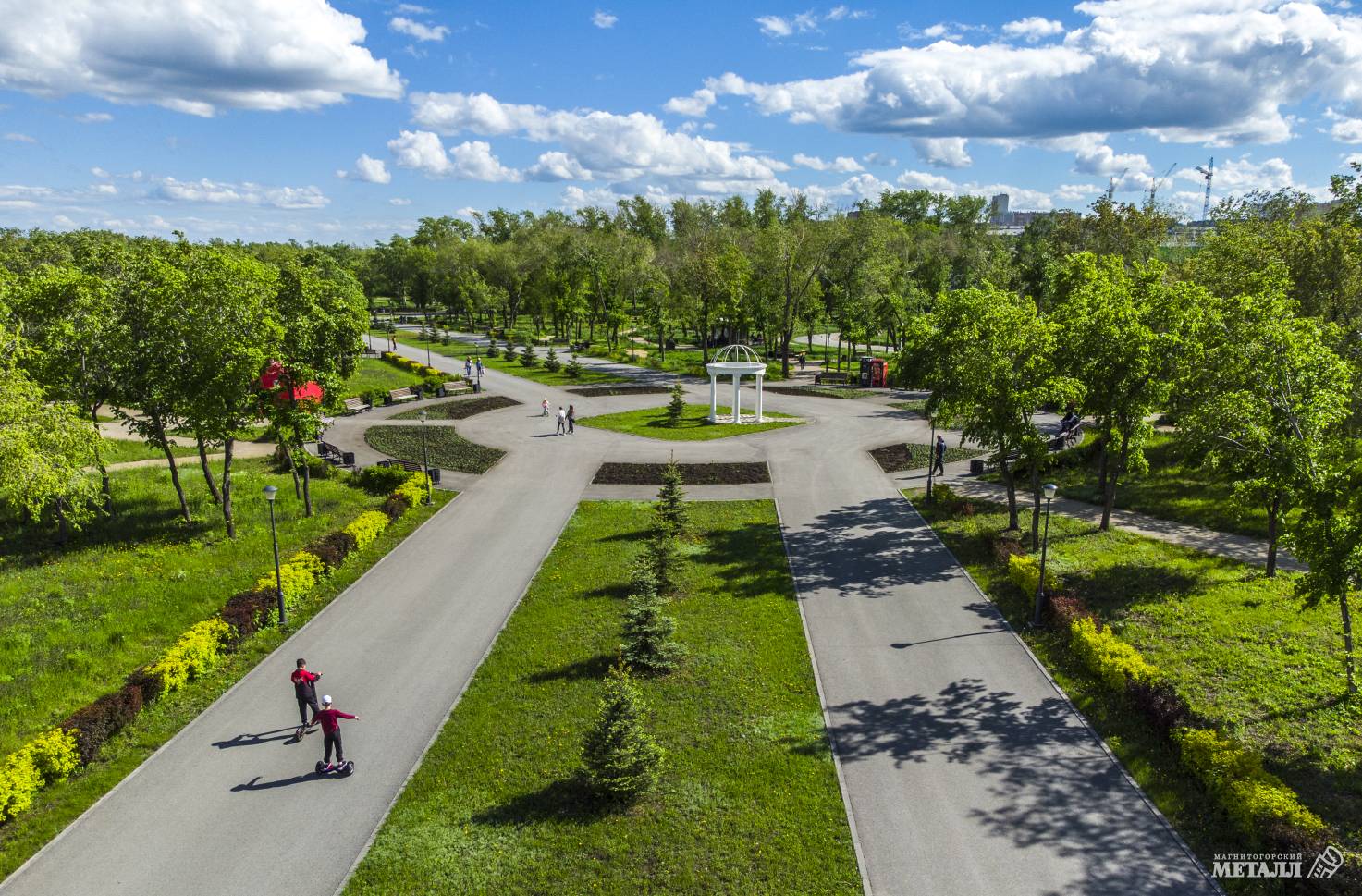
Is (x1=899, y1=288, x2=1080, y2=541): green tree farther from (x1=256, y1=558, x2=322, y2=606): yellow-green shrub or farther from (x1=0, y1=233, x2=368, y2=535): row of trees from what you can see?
(x1=0, y1=233, x2=368, y2=535): row of trees

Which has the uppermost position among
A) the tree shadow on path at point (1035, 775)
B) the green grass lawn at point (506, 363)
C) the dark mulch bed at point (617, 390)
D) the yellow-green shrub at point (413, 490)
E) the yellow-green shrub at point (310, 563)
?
the green grass lawn at point (506, 363)

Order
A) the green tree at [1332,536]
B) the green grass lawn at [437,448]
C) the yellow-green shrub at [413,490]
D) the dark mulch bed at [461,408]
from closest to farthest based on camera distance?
the green tree at [1332,536] < the yellow-green shrub at [413,490] < the green grass lawn at [437,448] < the dark mulch bed at [461,408]

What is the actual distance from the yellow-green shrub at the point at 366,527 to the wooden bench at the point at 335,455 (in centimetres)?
966

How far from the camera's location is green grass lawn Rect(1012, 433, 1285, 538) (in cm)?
2589

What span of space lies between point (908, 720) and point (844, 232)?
50336 mm

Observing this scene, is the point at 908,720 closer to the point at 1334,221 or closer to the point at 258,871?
the point at 258,871

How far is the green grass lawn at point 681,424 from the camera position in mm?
41750

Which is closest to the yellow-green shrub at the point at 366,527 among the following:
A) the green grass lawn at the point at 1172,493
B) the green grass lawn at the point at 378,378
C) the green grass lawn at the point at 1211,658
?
the green grass lawn at the point at 1211,658

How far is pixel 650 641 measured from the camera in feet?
57.1

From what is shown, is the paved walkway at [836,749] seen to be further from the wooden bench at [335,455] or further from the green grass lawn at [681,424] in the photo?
the green grass lawn at [681,424]

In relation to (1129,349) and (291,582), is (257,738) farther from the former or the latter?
(1129,349)

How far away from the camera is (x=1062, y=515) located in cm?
2811

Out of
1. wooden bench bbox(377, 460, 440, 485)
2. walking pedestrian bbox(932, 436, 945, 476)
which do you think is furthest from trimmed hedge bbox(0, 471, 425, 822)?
walking pedestrian bbox(932, 436, 945, 476)

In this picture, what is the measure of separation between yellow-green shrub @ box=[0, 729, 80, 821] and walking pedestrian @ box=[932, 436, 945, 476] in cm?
3054
